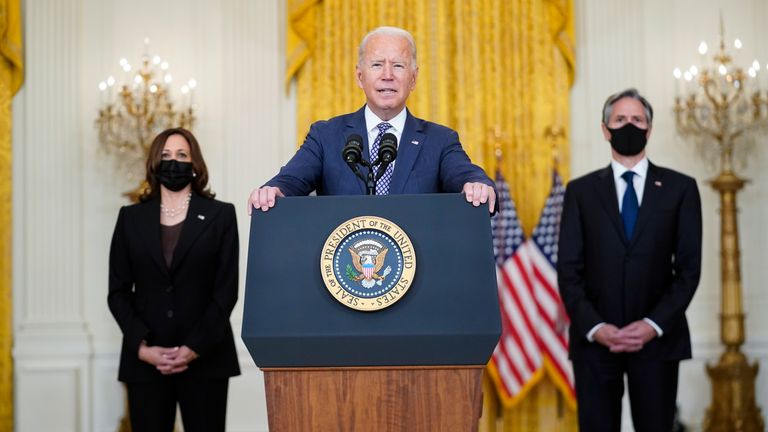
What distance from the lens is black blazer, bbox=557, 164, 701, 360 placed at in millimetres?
4414

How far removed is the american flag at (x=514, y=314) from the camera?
22.4 feet

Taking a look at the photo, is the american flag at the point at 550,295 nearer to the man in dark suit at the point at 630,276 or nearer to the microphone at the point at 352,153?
the man in dark suit at the point at 630,276

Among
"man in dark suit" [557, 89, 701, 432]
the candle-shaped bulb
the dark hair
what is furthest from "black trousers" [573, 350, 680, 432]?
the candle-shaped bulb

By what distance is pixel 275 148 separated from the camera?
23.7 feet

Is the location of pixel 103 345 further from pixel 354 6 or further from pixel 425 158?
pixel 425 158

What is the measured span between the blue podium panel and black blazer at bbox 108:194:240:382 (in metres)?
2.01

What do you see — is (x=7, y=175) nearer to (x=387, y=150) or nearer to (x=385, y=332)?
(x=387, y=150)

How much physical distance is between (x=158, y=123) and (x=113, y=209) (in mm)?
756

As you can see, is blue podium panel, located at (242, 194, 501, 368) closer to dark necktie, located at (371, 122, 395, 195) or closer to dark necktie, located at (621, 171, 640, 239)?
dark necktie, located at (371, 122, 395, 195)

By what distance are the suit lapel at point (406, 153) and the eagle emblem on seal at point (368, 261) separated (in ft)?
1.89

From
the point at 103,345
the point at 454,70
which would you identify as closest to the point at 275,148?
the point at 454,70

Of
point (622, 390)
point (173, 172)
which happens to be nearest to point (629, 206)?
point (622, 390)

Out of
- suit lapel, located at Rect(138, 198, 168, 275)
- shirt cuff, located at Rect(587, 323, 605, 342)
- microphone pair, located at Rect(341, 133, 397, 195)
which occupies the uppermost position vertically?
microphone pair, located at Rect(341, 133, 397, 195)

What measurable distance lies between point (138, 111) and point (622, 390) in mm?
3948
